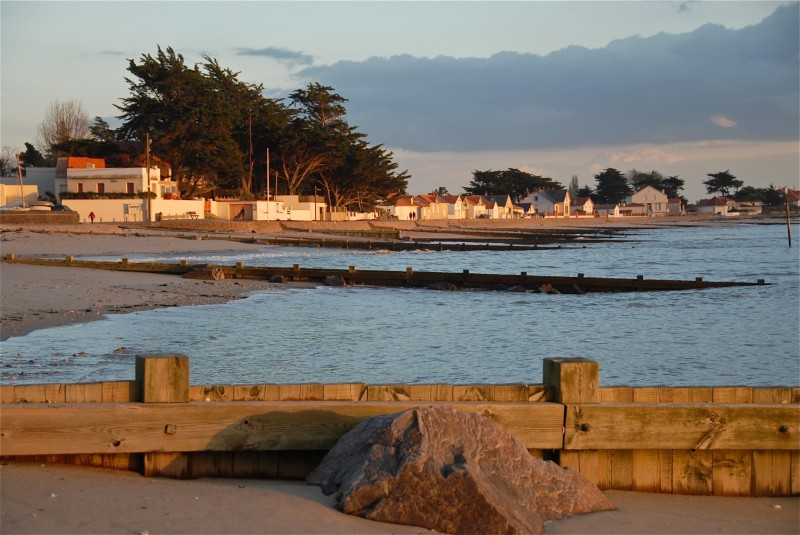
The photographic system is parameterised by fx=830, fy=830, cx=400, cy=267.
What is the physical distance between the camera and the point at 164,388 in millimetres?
5508

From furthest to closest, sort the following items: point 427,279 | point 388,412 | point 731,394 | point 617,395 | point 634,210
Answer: point 634,210, point 427,279, point 731,394, point 617,395, point 388,412

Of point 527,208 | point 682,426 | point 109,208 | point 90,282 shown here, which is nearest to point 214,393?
point 682,426

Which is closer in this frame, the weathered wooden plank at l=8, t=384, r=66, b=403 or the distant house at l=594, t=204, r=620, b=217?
the weathered wooden plank at l=8, t=384, r=66, b=403

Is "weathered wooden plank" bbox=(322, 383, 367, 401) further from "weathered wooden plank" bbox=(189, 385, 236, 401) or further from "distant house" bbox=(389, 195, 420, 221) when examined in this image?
"distant house" bbox=(389, 195, 420, 221)

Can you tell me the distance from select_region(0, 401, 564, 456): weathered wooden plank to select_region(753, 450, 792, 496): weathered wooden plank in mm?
1504

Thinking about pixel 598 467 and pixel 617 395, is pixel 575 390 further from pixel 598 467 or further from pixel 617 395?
pixel 598 467

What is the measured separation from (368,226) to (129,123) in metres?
27.4

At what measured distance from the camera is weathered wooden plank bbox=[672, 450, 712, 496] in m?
5.89

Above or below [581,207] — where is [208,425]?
below

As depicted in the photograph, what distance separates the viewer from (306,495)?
207 inches

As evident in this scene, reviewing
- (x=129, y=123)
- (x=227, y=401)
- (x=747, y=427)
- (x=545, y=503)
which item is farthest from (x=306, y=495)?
(x=129, y=123)

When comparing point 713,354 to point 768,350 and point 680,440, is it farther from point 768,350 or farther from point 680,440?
point 680,440

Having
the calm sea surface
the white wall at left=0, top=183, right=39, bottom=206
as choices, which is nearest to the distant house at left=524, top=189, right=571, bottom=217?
the white wall at left=0, top=183, right=39, bottom=206

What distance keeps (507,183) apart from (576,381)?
7256 inches
